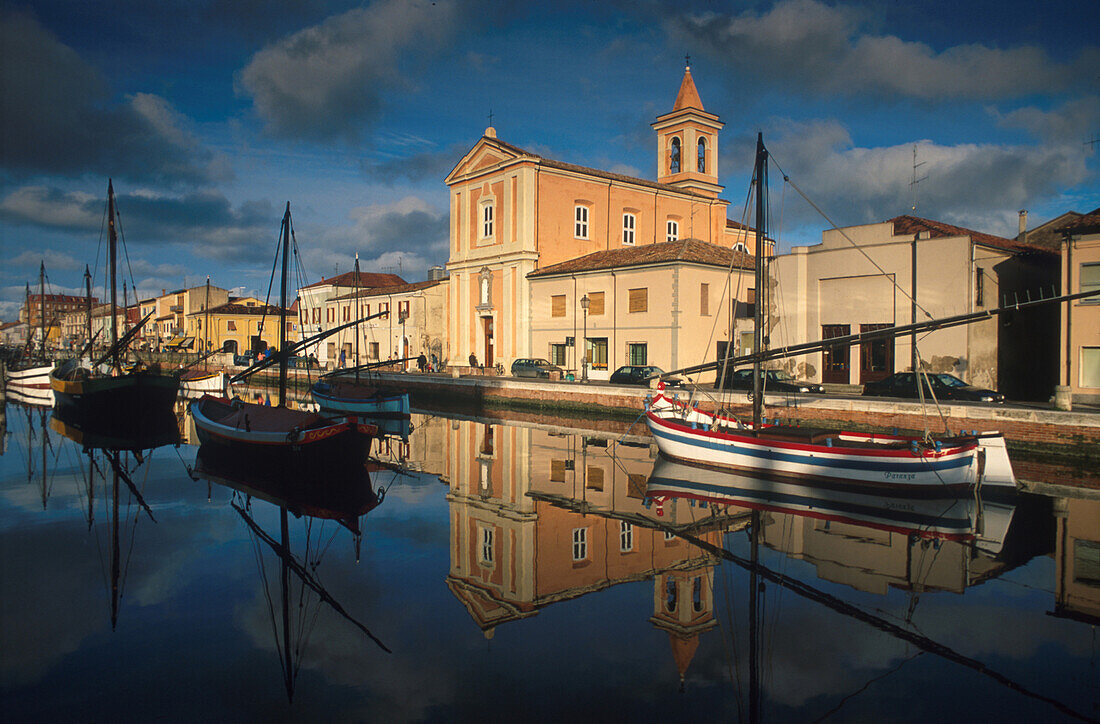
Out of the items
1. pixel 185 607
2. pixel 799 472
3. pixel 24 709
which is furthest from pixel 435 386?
pixel 24 709

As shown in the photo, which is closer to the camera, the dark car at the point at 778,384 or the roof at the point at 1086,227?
the roof at the point at 1086,227

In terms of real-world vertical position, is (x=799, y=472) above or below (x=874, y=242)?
below

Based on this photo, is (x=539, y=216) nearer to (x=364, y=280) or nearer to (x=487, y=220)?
(x=487, y=220)

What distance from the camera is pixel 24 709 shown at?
664 cm

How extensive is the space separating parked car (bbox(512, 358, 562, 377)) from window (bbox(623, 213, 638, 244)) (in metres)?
12.5

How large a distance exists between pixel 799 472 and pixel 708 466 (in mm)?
2528

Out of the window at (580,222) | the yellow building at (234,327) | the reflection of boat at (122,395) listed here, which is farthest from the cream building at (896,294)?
the yellow building at (234,327)

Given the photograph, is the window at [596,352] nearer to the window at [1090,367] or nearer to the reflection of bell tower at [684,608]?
the window at [1090,367]

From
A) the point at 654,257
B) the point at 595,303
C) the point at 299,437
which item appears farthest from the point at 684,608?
the point at 595,303

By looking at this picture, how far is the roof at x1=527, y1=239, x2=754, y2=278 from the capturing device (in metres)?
35.7

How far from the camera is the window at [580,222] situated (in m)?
45.1

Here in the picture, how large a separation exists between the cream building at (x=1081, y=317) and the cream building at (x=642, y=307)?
12.1 metres

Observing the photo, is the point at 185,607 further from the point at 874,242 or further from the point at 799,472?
the point at 874,242

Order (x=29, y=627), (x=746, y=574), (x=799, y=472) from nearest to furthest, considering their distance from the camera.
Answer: (x=29, y=627) → (x=746, y=574) → (x=799, y=472)
